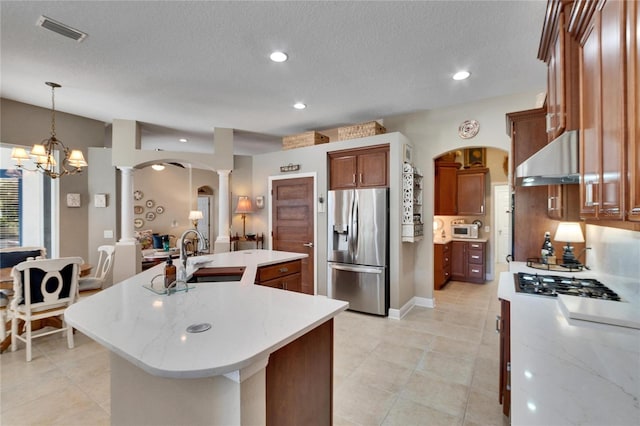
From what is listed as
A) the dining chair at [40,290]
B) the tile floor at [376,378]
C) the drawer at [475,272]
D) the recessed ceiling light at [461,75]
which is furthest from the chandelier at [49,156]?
the drawer at [475,272]

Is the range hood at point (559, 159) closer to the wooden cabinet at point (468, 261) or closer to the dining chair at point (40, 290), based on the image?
the dining chair at point (40, 290)

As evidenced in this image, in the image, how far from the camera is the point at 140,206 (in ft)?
23.4

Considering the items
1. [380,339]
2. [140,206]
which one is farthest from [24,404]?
[140,206]

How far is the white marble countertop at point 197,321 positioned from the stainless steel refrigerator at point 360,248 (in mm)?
2352

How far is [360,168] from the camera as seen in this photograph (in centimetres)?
419

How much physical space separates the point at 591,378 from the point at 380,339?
2465mm

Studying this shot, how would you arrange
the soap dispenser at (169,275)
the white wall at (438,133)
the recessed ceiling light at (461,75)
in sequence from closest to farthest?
the soap dispenser at (169,275) < the recessed ceiling light at (461,75) < the white wall at (438,133)

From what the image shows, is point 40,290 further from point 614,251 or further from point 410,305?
point 614,251

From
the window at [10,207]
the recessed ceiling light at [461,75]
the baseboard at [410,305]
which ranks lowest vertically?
the baseboard at [410,305]

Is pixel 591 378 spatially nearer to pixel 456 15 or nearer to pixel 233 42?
pixel 456 15

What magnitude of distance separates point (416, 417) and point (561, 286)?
1279 millimetres

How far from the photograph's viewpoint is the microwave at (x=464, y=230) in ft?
19.3

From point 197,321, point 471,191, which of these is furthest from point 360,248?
point 471,191

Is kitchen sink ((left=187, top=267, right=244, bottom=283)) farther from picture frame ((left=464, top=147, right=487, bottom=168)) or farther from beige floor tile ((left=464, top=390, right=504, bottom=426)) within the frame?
picture frame ((left=464, top=147, right=487, bottom=168))
